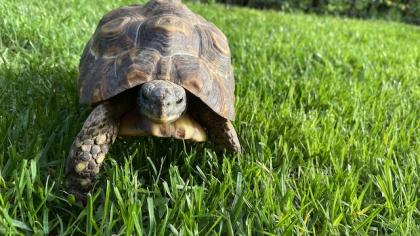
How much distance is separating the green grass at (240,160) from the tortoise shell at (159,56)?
0.26m

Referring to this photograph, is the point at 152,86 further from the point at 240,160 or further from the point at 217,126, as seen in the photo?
the point at 240,160

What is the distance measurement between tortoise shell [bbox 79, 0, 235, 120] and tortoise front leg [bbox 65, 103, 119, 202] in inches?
4.0

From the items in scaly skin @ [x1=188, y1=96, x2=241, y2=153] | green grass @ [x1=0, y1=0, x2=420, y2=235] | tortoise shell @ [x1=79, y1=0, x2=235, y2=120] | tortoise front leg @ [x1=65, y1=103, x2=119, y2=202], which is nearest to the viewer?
green grass @ [x1=0, y1=0, x2=420, y2=235]

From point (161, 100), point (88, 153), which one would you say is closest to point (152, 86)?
point (161, 100)

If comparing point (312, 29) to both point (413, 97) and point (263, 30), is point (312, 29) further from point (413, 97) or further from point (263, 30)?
point (413, 97)

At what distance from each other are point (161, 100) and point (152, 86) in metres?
0.08

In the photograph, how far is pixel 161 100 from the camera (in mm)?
1612

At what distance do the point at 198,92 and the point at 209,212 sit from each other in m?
0.47

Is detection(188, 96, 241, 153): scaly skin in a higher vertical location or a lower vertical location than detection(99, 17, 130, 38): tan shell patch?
lower

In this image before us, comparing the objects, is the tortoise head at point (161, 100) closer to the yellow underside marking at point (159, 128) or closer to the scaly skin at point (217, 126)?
the yellow underside marking at point (159, 128)

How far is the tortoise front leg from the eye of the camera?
5.32 ft

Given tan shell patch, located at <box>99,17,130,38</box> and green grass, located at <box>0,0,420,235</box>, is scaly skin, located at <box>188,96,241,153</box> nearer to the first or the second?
green grass, located at <box>0,0,420,235</box>

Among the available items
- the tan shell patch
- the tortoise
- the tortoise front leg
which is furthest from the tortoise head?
the tan shell patch

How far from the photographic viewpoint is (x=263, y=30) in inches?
192
